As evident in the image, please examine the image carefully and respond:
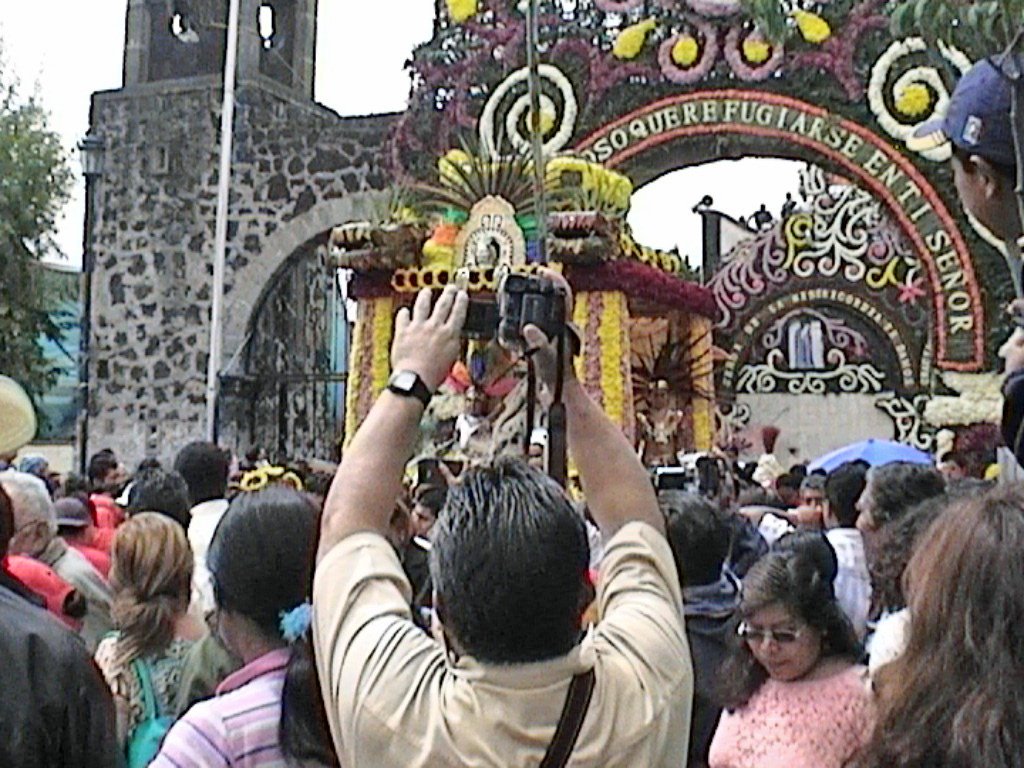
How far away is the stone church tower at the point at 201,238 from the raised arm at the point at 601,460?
1414 centimetres

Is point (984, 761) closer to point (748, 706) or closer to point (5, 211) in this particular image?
point (748, 706)

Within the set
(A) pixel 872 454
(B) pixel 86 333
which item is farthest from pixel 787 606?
(B) pixel 86 333

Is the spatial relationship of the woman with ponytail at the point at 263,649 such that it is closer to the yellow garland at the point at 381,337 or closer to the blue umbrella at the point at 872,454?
the blue umbrella at the point at 872,454

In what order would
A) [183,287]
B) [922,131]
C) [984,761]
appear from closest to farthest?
[984,761], [922,131], [183,287]

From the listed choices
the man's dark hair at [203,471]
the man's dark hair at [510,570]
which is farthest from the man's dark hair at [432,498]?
the man's dark hair at [510,570]

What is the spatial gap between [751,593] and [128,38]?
1577cm

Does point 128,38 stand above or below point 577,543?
above

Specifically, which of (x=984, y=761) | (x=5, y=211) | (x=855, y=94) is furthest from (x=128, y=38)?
(x=984, y=761)

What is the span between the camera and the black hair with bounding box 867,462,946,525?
420 centimetres

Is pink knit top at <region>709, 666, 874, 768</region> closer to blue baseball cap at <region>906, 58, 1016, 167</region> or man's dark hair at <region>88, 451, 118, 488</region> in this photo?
blue baseball cap at <region>906, 58, 1016, 167</region>

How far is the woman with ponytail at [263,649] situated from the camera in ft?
7.47

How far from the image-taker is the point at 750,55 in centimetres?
1445

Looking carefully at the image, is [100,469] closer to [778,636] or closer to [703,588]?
[703,588]

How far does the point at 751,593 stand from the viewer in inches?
125
